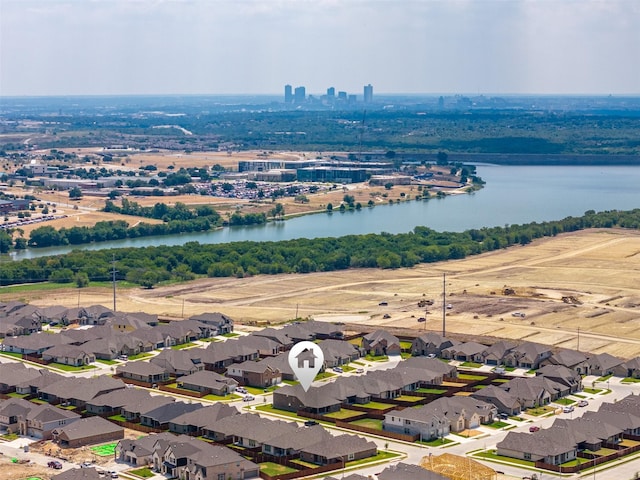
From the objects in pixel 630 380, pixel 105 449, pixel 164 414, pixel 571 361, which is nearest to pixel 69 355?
pixel 164 414

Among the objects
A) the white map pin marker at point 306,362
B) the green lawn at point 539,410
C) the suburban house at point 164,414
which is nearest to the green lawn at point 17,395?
the suburban house at point 164,414

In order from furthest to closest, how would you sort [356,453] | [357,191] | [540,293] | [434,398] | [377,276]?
[357,191] < [377,276] < [540,293] < [434,398] < [356,453]

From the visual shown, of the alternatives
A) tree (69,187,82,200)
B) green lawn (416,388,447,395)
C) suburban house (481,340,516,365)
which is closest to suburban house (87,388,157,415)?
green lawn (416,388,447,395)

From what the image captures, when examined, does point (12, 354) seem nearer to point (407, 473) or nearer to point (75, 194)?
point (407, 473)

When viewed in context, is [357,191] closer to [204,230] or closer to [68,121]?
[204,230]

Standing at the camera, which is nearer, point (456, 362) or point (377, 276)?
point (456, 362)

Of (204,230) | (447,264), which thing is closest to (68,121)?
(204,230)

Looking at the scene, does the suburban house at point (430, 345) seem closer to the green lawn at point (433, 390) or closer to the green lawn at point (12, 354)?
the green lawn at point (433, 390)
